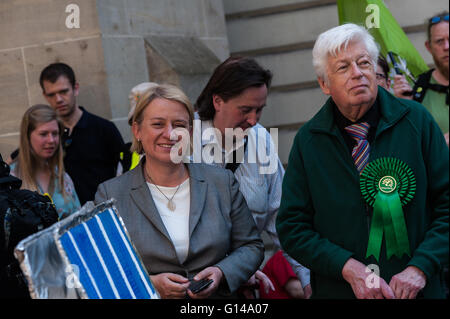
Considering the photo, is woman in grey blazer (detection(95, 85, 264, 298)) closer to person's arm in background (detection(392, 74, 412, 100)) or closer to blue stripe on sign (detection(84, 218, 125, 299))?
blue stripe on sign (detection(84, 218, 125, 299))

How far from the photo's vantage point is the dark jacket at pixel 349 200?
8.61 ft

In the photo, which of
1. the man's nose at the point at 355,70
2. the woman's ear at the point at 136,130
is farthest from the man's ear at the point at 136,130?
the man's nose at the point at 355,70

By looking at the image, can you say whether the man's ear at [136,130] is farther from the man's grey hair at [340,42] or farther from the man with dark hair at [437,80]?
the man with dark hair at [437,80]

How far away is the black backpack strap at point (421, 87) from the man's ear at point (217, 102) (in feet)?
3.36

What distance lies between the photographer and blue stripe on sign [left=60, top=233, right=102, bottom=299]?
2088 mm

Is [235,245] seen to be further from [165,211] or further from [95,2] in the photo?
[95,2]

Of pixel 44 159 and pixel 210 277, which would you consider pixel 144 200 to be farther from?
pixel 44 159

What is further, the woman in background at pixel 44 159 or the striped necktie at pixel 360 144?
the woman in background at pixel 44 159

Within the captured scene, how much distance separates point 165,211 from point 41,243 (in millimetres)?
1195

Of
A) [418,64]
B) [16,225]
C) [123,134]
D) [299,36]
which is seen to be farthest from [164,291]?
[299,36]

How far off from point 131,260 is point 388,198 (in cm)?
103

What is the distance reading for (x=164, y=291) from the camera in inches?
117
